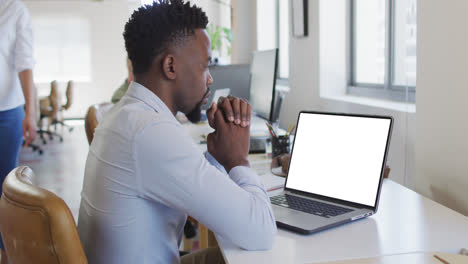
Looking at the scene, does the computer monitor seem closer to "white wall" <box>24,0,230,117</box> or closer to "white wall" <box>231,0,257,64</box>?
"white wall" <box>231,0,257,64</box>

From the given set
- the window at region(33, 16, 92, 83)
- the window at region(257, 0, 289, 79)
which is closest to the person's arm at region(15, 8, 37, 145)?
the window at region(257, 0, 289, 79)

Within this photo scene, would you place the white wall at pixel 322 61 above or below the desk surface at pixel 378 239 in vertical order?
above

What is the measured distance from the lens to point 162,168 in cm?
93

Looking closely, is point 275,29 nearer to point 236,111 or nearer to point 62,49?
point 236,111

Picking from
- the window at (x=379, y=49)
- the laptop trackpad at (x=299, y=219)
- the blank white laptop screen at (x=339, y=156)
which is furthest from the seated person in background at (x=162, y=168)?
the window at (x=379, y=49)

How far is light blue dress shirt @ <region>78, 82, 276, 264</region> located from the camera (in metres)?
0.94

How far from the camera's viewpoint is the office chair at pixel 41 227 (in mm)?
797

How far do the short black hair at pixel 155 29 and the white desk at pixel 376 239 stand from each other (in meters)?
0.45

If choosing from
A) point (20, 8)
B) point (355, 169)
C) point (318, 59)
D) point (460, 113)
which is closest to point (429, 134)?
point (460, 113)

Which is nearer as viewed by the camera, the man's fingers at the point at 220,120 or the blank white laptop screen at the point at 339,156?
the man's fingers at the point at 220,120

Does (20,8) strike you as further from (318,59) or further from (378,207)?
(378,207)

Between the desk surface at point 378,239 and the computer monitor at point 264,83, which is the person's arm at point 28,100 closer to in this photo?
the computer monitor at point 264,83

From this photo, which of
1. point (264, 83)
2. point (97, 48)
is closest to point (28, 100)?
point (264, 83)

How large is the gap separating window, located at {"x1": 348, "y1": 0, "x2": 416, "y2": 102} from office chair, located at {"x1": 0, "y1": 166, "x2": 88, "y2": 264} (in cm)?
167
